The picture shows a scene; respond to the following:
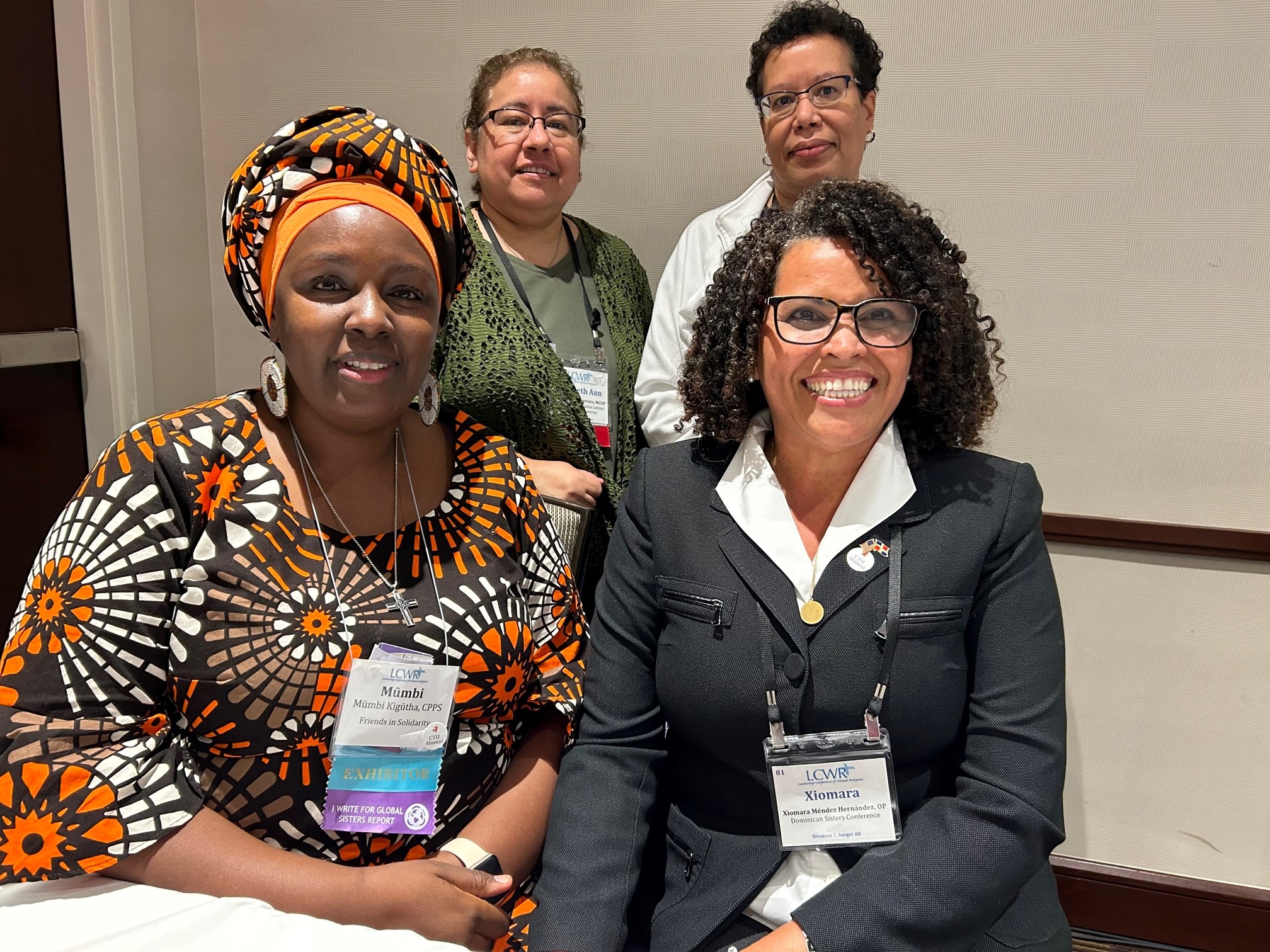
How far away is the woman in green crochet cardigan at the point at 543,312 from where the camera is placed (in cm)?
207

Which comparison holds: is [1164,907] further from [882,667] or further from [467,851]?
[467,851]

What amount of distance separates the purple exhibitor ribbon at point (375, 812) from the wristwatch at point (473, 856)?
59mm

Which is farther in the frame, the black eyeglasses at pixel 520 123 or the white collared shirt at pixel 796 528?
the black eyeglasses at pixel 520 123

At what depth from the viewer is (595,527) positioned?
2199mm

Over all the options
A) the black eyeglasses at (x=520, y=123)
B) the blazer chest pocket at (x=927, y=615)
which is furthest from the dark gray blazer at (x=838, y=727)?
the black eyeglasses at (x=520, y=123)

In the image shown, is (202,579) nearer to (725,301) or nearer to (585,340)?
(725,301)

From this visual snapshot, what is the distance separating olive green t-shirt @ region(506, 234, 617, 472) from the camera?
7.42 feet

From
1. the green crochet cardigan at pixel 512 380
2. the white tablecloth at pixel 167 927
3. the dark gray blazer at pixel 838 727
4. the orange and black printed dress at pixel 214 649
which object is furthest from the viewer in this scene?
the green crochet cardigan at pixel 512 380

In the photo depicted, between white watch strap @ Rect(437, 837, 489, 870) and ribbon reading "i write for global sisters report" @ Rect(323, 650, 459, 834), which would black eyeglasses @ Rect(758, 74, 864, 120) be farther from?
white watch strap @ Rect(437, 837, 489, 870)

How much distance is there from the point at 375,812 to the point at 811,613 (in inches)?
27.6

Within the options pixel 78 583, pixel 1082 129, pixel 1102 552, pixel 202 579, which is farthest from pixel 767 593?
pixel 1082 129

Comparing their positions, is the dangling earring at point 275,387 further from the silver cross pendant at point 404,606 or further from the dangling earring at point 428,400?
the silver cross pendant at point 404,606

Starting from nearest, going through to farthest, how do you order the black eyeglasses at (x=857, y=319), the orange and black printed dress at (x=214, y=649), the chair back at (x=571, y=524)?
1. the orange and black printed dress at (x=214, y=649)
2. the black eyeglasses at (x=857, y=319)
3. the chair back at (x=571, y=524)

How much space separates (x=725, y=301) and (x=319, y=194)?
660mm
